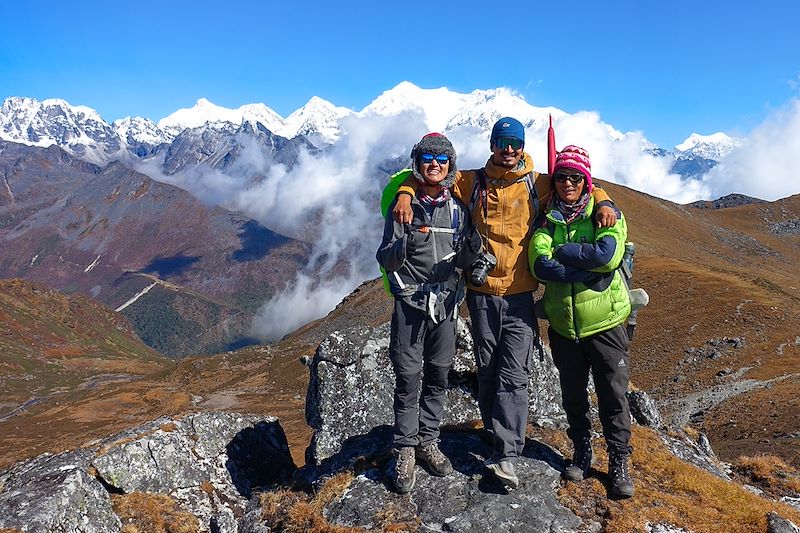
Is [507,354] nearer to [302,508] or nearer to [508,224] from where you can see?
[508,224]

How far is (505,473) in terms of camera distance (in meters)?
7.99

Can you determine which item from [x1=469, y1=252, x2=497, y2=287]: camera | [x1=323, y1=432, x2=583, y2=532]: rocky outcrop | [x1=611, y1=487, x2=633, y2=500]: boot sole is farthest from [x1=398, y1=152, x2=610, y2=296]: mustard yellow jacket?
[x1=611, y1=487, x2=633, y2=500]: boot sole

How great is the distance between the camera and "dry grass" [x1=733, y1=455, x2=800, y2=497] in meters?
10.5

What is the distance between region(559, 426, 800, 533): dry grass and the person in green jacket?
33 centimetres

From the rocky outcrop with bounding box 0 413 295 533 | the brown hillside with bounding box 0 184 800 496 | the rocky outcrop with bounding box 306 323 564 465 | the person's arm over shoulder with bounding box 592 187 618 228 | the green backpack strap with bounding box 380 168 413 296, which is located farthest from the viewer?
the brown hillside with bounding box 0 184 800 496

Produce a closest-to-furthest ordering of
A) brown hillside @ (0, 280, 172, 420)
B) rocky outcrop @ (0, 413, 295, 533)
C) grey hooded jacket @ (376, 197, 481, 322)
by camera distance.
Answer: grey hooded jacket @ (376, 197, 481, 322)
rocky outcrop @ (0, 413, 295, 533)
brown hillside @ (0, 280, 172, 420)

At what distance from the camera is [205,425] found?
1209 cm

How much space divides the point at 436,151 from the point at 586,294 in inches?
127

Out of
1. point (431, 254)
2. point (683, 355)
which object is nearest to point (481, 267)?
point (431, 254)

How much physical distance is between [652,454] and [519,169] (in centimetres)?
616

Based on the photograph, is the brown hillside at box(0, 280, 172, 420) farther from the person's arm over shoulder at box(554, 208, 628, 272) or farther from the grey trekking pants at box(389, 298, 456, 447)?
the person's arm over shoulder at box(554, 208, 628, 272)

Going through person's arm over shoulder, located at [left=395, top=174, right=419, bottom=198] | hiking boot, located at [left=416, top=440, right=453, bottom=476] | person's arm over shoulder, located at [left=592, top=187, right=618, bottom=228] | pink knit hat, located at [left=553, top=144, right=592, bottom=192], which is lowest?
hiking boot, located at [left=416, top=440, right=453, bottom=476]

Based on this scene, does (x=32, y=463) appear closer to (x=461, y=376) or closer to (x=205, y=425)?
(x=205, y=425)

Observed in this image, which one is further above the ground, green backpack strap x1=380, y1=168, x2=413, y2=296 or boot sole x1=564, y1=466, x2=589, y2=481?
green backpack strap x1=380, y1=168, x2=413, y2=296
